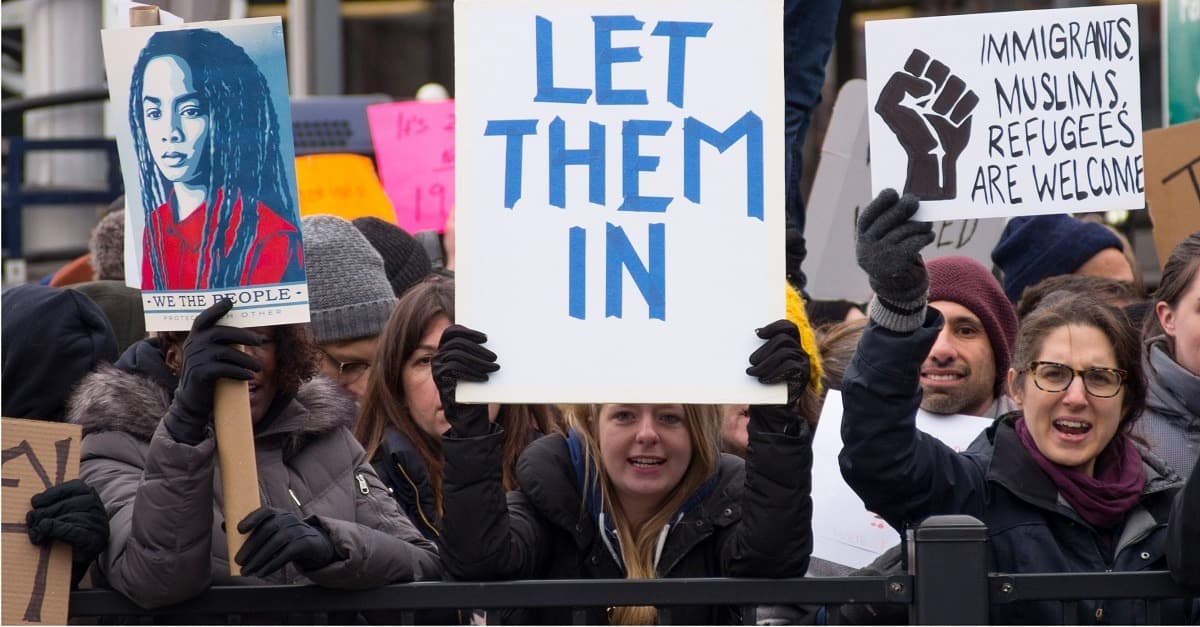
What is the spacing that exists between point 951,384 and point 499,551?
5.11 feet

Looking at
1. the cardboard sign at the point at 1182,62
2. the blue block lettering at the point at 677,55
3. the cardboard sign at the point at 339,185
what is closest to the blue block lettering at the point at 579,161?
the blue block lettering at the point at 677,55

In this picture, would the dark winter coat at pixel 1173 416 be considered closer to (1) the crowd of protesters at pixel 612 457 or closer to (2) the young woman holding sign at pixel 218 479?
(1) the crowd of protesters at pixel 612 457

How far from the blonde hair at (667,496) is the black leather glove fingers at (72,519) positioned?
0.91 metres

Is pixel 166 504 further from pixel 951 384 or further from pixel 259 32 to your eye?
pixel 951 384

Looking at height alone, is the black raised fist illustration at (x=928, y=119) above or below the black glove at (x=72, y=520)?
above

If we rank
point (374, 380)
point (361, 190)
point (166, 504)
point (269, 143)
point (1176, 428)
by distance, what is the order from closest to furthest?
point (166, 504) → point (269, 143) → point (1176, 428) → point (374, 380) → point (361, 190)

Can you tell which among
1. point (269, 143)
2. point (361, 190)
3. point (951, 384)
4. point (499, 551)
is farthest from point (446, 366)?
point (361, 190)

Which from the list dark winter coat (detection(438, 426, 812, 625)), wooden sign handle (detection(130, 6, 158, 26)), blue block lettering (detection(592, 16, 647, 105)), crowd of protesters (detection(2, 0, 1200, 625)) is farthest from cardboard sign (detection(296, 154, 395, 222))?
blue block lettering (detection(592, 16, 647, 105))

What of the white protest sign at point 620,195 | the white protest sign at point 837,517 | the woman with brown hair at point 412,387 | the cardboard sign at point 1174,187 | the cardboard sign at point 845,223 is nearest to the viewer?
the white protest sign at point 620,195

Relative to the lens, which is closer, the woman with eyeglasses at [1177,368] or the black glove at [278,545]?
the black glove at [278,545]

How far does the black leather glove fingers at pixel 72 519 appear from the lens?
312 cm

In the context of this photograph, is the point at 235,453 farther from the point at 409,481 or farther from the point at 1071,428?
the point at 1071,428

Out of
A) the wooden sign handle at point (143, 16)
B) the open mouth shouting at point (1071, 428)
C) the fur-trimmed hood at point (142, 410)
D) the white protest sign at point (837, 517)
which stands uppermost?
the wooden sign handle at point (143, 16)

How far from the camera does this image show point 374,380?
13.9ft
